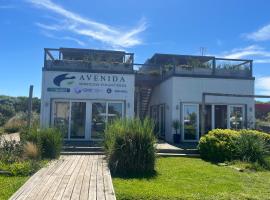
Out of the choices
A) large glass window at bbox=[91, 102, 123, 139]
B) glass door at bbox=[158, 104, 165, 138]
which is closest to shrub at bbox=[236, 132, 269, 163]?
large glass window at bbox=[91, 102, 123, 139]

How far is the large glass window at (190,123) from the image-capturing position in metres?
18.0

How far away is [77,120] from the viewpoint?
17.7 meters

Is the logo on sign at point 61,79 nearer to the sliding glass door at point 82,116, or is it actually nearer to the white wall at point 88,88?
the white wall at point 88,88

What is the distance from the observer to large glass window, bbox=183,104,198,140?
58.9 feet

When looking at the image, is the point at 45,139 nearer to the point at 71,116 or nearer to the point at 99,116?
the point at 71,116

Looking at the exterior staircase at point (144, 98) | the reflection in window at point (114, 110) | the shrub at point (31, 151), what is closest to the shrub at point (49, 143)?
the shrub at point (31, 151)

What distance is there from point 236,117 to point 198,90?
8.63 ft

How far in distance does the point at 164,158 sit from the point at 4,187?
261 inches

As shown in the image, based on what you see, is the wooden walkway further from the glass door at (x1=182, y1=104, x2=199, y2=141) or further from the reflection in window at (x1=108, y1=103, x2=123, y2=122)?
the glass door at (x1=182, y1=104, x2=199, y2=141)

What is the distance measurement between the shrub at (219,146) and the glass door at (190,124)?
15.9 feet

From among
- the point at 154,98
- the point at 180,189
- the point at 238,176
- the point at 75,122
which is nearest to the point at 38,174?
the point at 180,189

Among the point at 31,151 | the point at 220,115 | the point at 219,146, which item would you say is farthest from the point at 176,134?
the point at 31,151

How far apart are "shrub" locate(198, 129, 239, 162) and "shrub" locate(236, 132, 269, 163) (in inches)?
13.4

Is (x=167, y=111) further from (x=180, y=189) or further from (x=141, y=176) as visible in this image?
(x=180, y=189)
